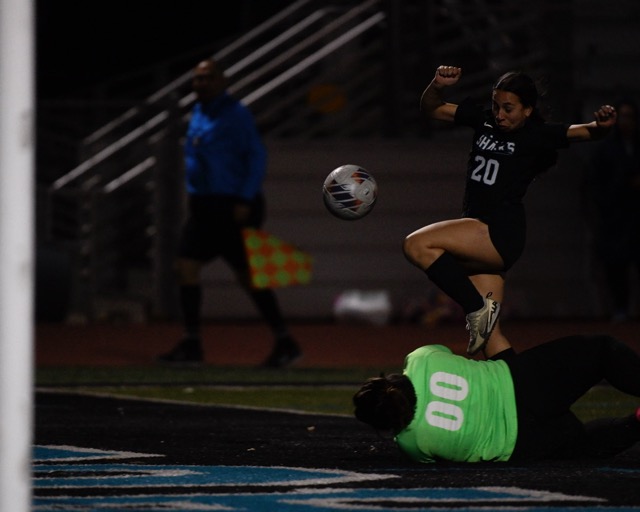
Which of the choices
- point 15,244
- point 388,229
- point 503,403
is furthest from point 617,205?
point 15,244

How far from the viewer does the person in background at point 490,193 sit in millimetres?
8352

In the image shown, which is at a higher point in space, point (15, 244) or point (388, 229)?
point (388, 229)

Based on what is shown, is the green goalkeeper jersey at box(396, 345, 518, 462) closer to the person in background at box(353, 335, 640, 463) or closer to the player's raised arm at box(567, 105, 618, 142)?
the person in background at box(353, 335, 640, 463)

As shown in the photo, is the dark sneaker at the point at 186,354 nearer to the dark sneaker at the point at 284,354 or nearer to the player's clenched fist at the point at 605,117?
the dark sneaker at the point at 284,354

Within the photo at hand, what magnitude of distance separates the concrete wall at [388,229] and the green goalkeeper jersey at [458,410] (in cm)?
1322

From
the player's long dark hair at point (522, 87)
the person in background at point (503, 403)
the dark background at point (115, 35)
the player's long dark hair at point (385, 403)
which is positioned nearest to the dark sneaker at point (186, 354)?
the player's long dark hair at point (522, 87)

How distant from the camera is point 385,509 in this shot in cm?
575

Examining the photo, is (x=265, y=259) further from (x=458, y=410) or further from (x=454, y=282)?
(x=458, y=410)

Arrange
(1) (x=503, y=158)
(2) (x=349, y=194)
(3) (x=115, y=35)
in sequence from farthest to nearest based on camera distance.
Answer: (3) (x=115, y=35) < (2) (x=349, y=194) < (1) (x=503, y=158)

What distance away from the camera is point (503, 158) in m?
8.51

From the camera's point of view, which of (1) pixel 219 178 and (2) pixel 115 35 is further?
(2) pixel 115 35

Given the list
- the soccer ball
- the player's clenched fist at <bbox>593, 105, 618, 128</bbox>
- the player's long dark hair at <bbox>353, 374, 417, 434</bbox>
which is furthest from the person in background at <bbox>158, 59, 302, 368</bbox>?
the player's long dark hair at <bbox>353, 374, 417, 434</bbox>

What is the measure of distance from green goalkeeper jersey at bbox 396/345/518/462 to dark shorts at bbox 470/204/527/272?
1.48 metres

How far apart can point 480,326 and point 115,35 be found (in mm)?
21760
